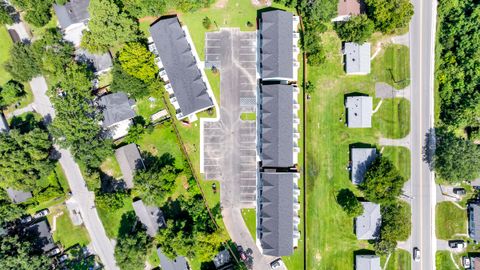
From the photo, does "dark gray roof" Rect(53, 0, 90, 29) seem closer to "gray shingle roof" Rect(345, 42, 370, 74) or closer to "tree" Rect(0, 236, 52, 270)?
"tree" Rect(0, 236, 52, 270)

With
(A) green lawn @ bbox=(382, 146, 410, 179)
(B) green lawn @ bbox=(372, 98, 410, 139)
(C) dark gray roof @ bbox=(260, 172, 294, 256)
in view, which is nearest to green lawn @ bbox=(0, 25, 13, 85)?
(C) dark gray roof @ bbox=(260, 172, 294, 256)

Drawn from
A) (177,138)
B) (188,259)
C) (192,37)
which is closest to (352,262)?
(188,259)

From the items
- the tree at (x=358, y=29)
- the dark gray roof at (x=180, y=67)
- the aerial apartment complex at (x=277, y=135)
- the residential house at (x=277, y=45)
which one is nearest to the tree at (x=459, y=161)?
the tree at (x=358, y=29)

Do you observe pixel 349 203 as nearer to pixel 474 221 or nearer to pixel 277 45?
pixel 474 221

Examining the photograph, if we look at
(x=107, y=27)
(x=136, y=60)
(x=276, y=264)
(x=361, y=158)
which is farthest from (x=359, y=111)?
(x=107, y=27)

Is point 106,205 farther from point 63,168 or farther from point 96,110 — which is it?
point 96,110
